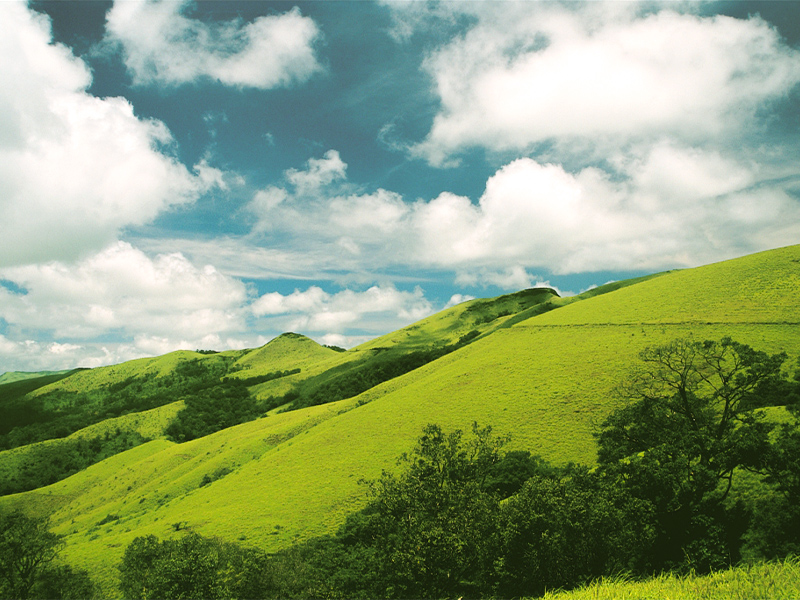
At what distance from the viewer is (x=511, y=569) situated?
29000 mm

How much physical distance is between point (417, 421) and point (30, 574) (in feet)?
172

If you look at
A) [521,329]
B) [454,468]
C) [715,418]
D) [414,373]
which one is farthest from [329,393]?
[715,418]

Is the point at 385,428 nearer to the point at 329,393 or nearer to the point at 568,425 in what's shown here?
the point at 568,425

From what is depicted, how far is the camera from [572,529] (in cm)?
2753

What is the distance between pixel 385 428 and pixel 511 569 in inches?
A: 1794

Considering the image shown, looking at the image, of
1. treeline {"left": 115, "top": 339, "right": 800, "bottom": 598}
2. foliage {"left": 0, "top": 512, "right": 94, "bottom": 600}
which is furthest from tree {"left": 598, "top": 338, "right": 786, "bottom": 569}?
foliage {"left": 0, "top": 512, "right": 94, "bottom": 600}

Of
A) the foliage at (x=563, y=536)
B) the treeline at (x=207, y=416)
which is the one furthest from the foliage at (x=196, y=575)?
the treeline at (x=207, y=416)

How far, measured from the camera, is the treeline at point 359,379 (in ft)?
496

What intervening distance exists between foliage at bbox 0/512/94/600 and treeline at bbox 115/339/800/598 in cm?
953

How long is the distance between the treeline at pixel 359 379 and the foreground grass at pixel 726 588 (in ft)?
442

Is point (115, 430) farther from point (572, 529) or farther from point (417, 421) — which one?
point (572, 529)

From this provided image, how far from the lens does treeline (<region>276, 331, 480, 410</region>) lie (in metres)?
151

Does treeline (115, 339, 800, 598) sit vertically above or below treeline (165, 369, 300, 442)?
below

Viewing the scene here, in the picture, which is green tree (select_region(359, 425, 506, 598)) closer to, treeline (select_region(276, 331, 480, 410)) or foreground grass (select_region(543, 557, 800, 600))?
foreground grass (select_region(543, 557, 800, 600))
